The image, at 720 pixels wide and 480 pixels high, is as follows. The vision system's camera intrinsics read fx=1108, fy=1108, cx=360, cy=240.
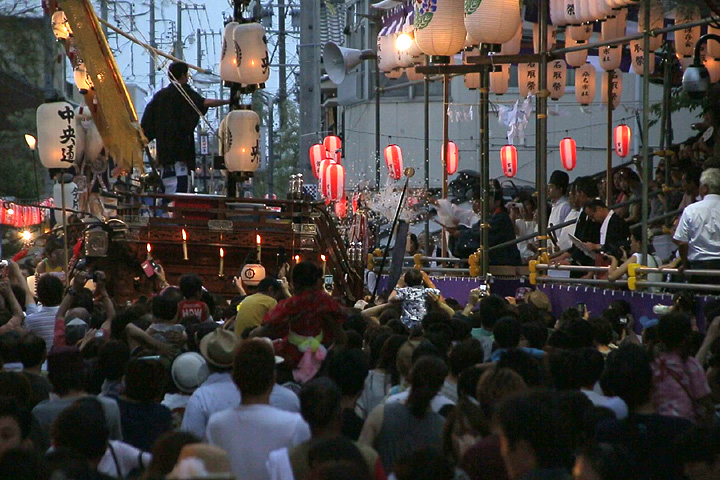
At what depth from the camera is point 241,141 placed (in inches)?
727

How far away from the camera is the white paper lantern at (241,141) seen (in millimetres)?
18375

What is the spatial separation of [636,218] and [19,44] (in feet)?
64.7

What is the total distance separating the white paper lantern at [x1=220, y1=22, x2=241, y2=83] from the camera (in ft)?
60.8

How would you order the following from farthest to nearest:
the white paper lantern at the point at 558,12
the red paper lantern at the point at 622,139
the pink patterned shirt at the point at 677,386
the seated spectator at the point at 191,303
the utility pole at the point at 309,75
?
the utility pole at the point at 309,75 → the red paper lantern at the point at 622,139 → the white paper lantern at the point at 558,12 → the seated spectator at the point at 191,303 → the pink patterned shirt at the point at 677,386

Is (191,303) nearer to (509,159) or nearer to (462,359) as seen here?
(462,359)

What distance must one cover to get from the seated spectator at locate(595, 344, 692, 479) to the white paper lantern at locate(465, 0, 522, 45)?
8.40 m

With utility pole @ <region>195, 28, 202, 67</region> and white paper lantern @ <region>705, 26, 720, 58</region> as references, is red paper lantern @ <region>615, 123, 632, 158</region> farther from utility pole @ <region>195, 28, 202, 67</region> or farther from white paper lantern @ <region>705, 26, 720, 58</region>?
utility pole @ <region>195, 28, 202, 67</region>

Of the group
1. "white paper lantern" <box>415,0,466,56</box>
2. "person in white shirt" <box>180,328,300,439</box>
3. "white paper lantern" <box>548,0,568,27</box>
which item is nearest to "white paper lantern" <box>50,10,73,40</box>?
"white paper lantern" <box>415,0,466,56</box>

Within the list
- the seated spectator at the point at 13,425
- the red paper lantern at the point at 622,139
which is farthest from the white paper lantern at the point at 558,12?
the seated spectator at the point at 13,425

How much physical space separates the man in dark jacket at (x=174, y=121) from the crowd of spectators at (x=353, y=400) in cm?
1059

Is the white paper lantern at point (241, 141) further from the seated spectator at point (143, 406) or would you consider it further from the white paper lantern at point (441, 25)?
the seated spectator at point (143, 406)

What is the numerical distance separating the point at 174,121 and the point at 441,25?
6267mm

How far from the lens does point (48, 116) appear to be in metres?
16.9

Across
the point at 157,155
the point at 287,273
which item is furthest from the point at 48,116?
the point at 287,273
